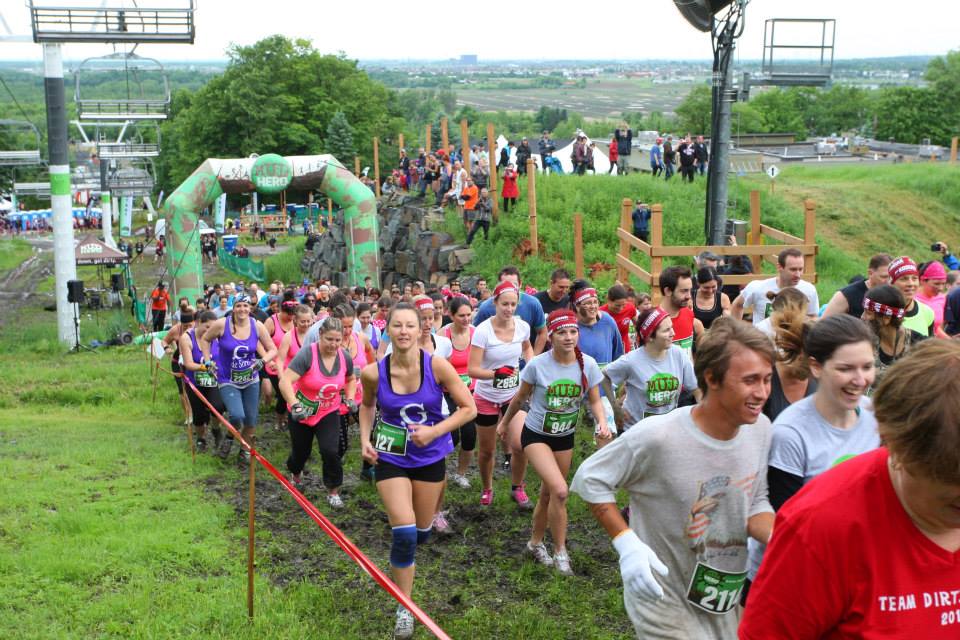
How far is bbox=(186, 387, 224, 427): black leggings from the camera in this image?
1122cm

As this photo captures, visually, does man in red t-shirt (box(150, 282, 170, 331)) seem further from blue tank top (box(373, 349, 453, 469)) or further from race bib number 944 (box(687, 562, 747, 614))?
race bib number 944 (box(687, 562, 747, 614))

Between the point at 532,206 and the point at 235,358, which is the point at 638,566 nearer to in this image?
the point at 235,358

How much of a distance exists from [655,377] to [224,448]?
5850 mm

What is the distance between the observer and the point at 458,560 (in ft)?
25.4

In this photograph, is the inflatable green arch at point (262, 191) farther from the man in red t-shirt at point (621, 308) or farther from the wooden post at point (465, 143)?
the man in red t-shirt at point (621, 308)

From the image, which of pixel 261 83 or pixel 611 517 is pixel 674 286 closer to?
pixel 611 517

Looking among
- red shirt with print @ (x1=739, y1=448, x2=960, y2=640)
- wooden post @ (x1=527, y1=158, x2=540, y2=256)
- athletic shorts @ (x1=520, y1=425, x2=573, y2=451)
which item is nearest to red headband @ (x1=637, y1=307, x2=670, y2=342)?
athletic shorts @ (x1=520, y1=425, x2=573, y2=451)

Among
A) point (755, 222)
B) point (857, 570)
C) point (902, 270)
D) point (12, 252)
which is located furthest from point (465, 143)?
point (12, 252)

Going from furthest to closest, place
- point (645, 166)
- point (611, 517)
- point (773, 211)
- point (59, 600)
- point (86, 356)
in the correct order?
point (645, 166) → point (773, 211) → point (86, 356) → point (59, 600) → point (611, 517)

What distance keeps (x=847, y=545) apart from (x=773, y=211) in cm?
2594

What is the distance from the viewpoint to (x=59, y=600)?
21.9 ft

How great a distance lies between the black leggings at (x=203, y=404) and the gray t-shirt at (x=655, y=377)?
5379 millimetres

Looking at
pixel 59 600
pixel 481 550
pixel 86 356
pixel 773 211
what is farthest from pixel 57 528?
pixel 773 211

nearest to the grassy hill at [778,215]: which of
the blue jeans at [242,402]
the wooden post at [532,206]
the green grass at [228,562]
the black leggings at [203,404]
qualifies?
the wooden post at [532,206]
